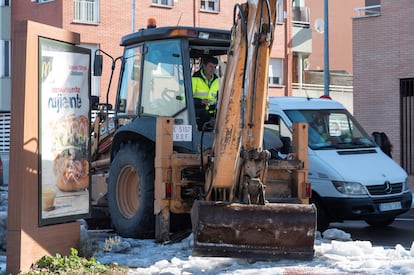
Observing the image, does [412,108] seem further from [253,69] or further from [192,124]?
[253,69]

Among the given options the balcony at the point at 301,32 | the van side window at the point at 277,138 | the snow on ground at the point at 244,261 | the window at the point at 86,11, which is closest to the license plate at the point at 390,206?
the van side window at the point at 277,138

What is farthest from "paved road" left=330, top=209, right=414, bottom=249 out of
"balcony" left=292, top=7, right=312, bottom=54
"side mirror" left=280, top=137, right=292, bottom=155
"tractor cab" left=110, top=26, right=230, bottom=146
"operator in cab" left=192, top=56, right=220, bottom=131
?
"balcony" left=292, top=7, right=312, bottom=54

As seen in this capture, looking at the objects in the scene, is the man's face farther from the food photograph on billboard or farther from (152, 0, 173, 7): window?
(152, 0, 173, 7): window

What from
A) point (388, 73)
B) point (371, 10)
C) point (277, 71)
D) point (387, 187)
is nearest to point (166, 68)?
point (387, 187)

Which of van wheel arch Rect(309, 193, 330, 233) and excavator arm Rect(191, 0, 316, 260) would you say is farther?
van wheel arch Rect(309, 193, 330, 233)

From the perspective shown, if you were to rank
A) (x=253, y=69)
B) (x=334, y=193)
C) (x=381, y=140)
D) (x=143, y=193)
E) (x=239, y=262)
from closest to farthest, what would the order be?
1. (x=253, y=69)
2. (x=239, y=262)
3. (x=143, y=193)
4. (x=334, y=193)
5. (x=381, y=140)

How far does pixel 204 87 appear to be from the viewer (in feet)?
37.7

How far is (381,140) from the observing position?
16109 millimetres

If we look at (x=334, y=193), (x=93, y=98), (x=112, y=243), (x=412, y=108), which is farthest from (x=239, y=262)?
(x=412, y=108)

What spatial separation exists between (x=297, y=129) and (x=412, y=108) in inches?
492

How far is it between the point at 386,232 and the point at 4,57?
24.2 m

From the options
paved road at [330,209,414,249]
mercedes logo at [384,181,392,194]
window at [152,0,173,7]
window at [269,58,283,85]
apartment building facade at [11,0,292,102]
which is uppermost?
window at [152,0,173,7]

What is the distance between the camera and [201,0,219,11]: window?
36.7 metres

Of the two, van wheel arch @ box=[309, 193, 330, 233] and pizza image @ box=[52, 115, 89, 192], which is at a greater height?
pizza image @ box=[52, 115, 89, 192]
